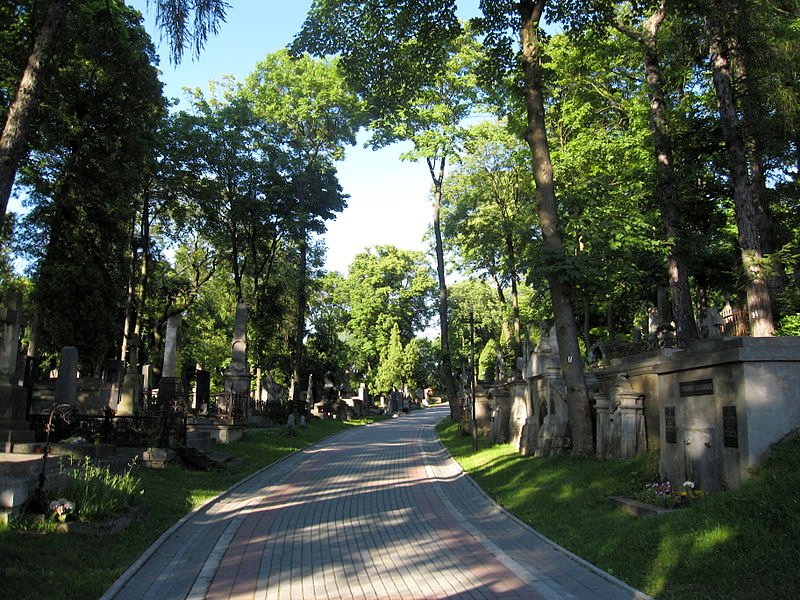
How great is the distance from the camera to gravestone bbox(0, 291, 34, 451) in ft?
40.0

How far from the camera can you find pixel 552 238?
1317cm

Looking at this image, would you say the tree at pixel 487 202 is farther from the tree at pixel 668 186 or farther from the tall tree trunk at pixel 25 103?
the tall tree trunk at pixel 25 103

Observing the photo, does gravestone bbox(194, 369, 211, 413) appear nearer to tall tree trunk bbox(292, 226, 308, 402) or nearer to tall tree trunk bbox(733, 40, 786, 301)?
tall tree trunk bbox(292, 226, 308, 402)

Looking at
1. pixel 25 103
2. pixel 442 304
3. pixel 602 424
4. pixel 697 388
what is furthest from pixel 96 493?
pixel 442 304

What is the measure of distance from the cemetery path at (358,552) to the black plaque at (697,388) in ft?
8.90

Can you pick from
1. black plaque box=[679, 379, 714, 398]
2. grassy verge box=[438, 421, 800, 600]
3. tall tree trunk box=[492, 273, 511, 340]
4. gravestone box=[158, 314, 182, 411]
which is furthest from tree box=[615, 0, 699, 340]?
tall tree trunk box=[492, 273, 511, 340]

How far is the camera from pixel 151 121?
25.5m

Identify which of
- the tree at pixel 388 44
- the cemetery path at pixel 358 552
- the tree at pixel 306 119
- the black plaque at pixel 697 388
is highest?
the tree at pixel 306 119

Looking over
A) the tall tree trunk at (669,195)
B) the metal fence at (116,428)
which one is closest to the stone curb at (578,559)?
the tall tree trunk at (669,195)

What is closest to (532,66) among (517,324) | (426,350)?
(517,324)

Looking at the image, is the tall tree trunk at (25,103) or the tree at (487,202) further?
the tree at (487,202)

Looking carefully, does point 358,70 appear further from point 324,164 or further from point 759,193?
point 324,164

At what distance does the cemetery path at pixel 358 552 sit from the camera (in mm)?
6176

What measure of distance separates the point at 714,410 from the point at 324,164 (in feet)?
107
